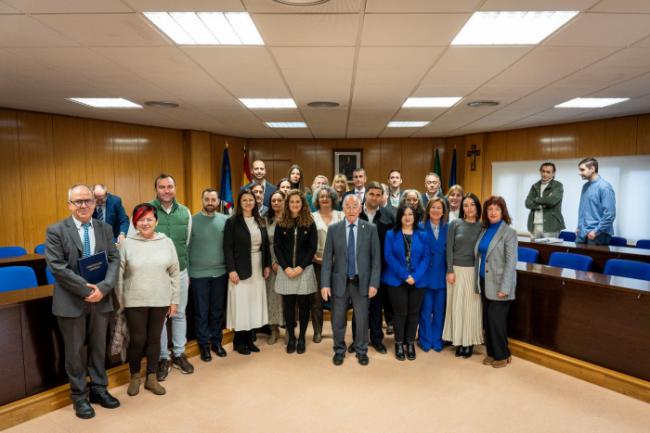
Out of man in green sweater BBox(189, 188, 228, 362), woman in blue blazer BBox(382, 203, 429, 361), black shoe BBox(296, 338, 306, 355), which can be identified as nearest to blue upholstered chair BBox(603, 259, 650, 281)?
woman in blue blazer BBox(382, 203, 429, 361)

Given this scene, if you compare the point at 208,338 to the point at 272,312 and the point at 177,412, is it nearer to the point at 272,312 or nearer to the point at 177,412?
the point at 272,312

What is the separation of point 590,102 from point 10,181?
9124mm

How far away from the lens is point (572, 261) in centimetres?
428

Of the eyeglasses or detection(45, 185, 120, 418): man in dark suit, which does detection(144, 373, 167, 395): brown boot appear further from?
the eyeglasses

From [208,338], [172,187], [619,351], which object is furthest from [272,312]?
[619,351]

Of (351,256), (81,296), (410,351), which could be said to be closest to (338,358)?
(410,351)

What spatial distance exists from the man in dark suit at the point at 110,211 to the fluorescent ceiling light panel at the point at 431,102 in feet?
14.4

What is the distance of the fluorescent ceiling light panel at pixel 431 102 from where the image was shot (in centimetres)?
550

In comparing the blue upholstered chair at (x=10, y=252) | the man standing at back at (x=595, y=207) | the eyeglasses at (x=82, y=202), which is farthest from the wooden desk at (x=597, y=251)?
the blue upholstered chair at (x=10, y=252)

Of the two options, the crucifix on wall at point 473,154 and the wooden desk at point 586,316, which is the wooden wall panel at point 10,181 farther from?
the crucifix on wall at point 473,154

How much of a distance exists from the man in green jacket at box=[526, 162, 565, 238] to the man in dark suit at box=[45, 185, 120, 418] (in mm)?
5479

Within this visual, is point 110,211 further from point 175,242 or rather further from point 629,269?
point 629,269

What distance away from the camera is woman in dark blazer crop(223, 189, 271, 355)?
3701 mm

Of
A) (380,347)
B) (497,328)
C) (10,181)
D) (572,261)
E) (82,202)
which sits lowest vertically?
(380,347)
